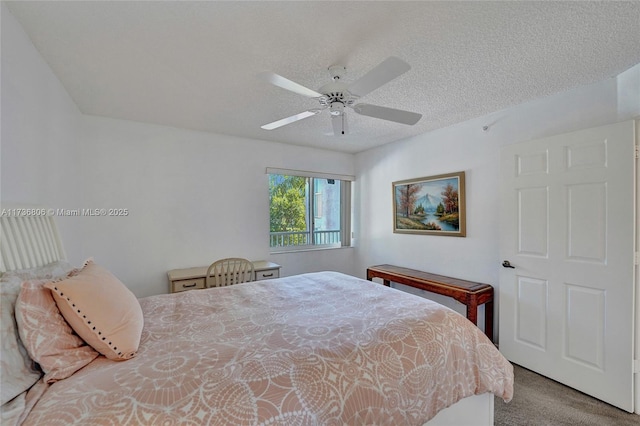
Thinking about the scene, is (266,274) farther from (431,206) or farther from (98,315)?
(98,315)

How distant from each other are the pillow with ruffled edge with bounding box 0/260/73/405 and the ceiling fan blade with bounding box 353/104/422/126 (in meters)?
1.91

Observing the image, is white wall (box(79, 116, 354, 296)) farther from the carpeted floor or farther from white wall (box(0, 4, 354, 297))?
the carpeted floor

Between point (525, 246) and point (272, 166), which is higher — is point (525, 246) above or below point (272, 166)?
below

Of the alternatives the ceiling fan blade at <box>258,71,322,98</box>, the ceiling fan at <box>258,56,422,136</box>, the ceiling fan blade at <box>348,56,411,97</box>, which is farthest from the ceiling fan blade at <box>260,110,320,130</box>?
the ceiling fan blade at <box>348,56,411,97</box>

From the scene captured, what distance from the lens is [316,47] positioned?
66.1 inches

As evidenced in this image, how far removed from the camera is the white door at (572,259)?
193 cm

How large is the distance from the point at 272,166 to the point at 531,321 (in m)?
3.27

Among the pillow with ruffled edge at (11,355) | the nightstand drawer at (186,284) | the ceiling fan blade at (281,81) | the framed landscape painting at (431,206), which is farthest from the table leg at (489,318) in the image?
the pillow with ruffled edge at (11,355)

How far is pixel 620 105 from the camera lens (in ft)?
6.71

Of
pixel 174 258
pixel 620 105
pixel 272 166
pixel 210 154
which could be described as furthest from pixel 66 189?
pixel 620 105

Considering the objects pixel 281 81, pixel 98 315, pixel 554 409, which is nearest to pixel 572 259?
pixel 554 409

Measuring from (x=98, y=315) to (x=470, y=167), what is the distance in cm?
329

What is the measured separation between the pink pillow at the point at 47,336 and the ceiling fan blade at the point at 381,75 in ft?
5.55

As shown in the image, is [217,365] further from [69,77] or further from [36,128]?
[69,77]
